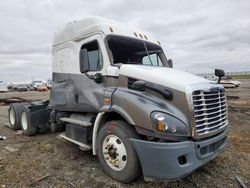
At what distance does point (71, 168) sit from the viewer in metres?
4.18

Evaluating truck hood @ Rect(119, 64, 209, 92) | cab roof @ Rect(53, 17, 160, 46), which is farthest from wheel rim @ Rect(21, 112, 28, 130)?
truck hood @ Rect(119, 64, 209, 92)

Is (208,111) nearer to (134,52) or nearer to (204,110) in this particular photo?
(204,110)

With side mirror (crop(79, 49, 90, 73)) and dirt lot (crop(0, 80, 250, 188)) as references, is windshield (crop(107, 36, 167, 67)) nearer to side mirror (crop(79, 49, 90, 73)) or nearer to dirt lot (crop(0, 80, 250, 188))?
side mirror (crop(79, 49, 90, 73))

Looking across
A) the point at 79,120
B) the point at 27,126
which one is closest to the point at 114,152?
the point at 79,120

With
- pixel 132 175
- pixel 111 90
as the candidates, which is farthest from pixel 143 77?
pixel 132 175

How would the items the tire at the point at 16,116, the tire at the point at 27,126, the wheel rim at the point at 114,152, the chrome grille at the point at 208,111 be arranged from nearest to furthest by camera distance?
the chrome grille at the point at 208,111
the wheel rim at the point at 114,152
the tire at the point at 27,126
the tire at the point at 16,116

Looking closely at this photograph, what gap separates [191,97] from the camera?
10.2 ft

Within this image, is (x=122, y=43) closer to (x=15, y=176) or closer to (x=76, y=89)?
(x=76, y=89)

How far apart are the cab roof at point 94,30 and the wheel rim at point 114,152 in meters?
2.07

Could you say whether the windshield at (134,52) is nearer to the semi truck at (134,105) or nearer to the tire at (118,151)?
the semi truck at (134,105)

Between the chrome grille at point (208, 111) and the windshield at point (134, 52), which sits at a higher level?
the windshield at point (134, 52)

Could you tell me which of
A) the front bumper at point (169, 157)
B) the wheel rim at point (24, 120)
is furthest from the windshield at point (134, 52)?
the wheel rim at point (24, 120)

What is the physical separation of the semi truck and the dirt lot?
15.4 inches

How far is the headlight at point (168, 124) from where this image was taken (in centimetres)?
296
